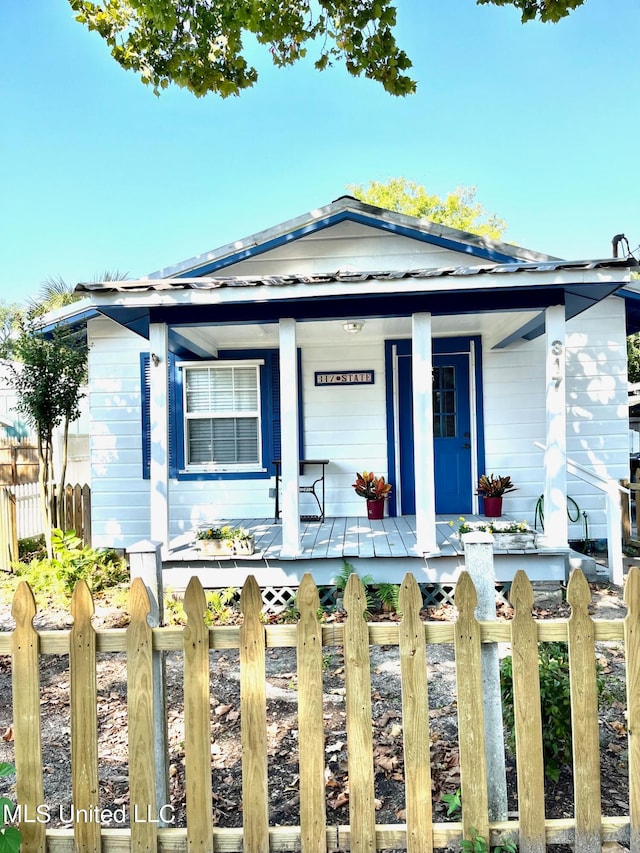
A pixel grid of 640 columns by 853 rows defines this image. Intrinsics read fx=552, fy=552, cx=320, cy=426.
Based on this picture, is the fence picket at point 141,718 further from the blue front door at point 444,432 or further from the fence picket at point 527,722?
the blue front door at point 444,432


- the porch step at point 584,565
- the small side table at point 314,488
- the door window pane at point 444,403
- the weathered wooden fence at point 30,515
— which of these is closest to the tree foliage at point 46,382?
the weathered wooden fence at point 30,515

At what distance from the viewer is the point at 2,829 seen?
5.99 ft

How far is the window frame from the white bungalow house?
2 cm

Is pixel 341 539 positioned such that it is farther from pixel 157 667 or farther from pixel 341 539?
pixel 157 667

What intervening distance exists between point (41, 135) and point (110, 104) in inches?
A: 217

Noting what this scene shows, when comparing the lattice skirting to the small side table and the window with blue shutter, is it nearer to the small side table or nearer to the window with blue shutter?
the small side table

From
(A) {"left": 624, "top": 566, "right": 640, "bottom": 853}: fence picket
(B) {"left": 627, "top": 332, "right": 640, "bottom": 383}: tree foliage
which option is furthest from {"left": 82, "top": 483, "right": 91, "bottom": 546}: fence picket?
(B) {"left": 627, "top": 332, "right": 640, "bottom": 383}: tree foliage

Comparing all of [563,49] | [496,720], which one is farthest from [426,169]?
[496,720]

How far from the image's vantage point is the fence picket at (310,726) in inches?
79.1

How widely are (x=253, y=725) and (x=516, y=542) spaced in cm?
456

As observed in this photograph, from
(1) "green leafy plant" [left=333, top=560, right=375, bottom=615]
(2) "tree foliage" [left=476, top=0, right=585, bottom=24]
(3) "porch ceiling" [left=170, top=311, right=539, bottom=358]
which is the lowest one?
(1) "green leafy plant" [left=333, top=560, right=375, bottom=615]

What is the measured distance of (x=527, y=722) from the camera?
2.05 meters

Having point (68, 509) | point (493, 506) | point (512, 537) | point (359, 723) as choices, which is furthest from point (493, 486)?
point (68, 509)

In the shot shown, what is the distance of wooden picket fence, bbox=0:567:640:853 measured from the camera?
6.65 feet
